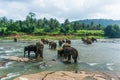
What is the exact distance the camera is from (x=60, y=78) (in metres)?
25.2

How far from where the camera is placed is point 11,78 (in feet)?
89.8

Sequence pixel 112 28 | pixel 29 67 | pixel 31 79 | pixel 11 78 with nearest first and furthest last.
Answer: pixel 31 79, pixel 11 78, pixel 29 67, pixel 112 28

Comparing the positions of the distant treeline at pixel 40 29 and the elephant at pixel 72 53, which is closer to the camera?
the elephant at pixel 72 53

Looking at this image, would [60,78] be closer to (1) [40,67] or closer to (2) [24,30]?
(1) [40,67]

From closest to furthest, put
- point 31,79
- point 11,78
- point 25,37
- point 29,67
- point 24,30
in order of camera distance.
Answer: point 31,79 → point 11,78 → point 29,67 → point 25,37 → point 24,30

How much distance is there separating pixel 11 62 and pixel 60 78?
53.2 ft

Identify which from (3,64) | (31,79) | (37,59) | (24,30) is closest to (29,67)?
(3,64)

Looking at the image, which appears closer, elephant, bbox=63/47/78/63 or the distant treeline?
elephant, bbox=63/47/78/63

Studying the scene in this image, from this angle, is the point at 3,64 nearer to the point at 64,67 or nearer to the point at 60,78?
the point at 64,67

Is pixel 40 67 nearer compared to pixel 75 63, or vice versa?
pixel 40 67

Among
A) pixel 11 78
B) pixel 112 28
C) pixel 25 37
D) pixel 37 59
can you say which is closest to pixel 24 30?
pixel 25 37

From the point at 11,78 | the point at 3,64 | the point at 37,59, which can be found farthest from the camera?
the point at 37,59

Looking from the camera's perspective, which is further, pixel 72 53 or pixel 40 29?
pixel 40 29

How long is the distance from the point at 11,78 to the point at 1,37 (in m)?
105
